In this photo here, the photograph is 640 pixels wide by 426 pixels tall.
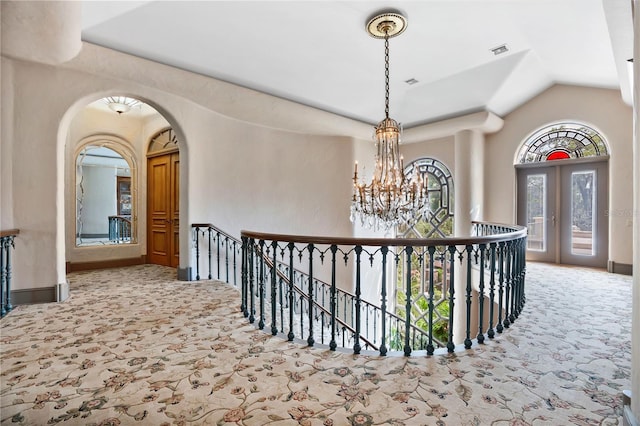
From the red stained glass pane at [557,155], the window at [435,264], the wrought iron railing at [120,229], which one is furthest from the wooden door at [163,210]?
the red stained glass pane at [557,155]

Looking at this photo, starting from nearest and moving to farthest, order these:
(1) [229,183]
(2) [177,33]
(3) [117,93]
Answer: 1. (2) [177,33]
2. (3) [117,93]
3. (1) [229,183]

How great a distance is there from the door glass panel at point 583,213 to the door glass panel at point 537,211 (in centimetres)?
48

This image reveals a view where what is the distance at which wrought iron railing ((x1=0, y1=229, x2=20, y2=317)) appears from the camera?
10.9ft

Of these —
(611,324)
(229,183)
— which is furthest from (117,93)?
(611,324)

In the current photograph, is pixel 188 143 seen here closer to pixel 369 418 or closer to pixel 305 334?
pixel 305 334

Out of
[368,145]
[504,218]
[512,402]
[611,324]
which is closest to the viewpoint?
[512,402]

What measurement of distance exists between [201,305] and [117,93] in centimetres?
321

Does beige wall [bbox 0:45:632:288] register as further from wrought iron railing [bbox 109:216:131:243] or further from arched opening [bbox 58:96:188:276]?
wrought iron railing [bbox 109:216:131:243]

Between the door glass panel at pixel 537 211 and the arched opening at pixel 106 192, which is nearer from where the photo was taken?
the arched opening at pixel 106 192

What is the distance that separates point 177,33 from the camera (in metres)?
3.95

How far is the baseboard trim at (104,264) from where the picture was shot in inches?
227

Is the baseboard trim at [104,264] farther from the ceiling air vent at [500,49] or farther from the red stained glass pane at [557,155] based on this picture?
the red stained glass pane at [557,155]

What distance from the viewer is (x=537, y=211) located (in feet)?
21.6

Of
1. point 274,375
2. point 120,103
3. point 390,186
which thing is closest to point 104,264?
point 120,103
